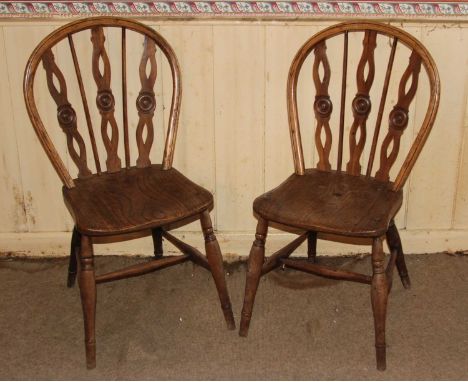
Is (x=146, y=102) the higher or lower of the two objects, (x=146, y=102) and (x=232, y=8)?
the lower

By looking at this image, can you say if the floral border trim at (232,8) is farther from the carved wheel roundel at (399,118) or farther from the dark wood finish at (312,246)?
the dark wood finish at (312,246)

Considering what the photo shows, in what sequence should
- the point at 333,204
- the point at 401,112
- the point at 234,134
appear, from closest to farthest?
the point at 333,204 → the point at 401,112 → the point at 234,134

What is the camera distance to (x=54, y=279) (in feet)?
8.00

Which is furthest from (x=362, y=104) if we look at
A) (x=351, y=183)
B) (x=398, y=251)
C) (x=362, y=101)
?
(x=398, y=251)

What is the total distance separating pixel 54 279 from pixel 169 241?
46cm

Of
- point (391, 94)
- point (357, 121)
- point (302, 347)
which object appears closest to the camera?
point (302, 347)

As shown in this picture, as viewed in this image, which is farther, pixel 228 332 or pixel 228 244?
pixel 228 244

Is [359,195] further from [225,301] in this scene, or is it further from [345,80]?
[225,301]

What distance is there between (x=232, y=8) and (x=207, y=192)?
679 millimetres

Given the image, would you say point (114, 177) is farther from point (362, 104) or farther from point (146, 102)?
point (362, 104)

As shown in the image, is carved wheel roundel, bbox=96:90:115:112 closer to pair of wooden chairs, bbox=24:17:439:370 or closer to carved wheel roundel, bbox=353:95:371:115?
pair of wooden chairs, bbox=24:17:439:370

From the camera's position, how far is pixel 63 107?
2.12 meters

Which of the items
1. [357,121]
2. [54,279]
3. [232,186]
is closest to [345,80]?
[357,121]

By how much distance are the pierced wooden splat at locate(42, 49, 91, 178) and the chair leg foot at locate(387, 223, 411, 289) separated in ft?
3.49
